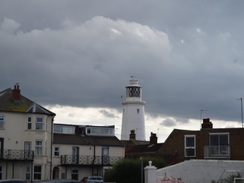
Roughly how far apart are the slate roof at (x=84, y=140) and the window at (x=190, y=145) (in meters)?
11.7

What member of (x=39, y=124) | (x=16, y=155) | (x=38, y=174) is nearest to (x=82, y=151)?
(x=38, y=174)

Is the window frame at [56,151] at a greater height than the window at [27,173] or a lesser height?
greater

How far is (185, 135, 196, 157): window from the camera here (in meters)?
50.7

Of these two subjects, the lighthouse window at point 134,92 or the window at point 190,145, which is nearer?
the window at point 190,145

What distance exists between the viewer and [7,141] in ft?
176

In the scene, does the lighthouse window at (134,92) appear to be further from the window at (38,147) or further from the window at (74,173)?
the window at (38,147)

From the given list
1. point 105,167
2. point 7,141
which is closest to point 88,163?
point 105,167

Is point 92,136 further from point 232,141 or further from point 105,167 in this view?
point 232,141

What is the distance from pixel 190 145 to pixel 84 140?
533 inches

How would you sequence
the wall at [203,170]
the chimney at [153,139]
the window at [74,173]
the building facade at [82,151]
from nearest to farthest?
the wall at [203,170] < the building facade at [82,151] < the window at [74,173] < the chimney at [153,139]

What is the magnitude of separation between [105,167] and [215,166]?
20.1 meters

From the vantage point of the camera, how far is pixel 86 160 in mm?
58375

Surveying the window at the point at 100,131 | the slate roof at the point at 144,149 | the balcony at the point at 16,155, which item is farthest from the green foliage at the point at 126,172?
the window at the point at 100,131

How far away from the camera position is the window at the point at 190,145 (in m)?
50.7
